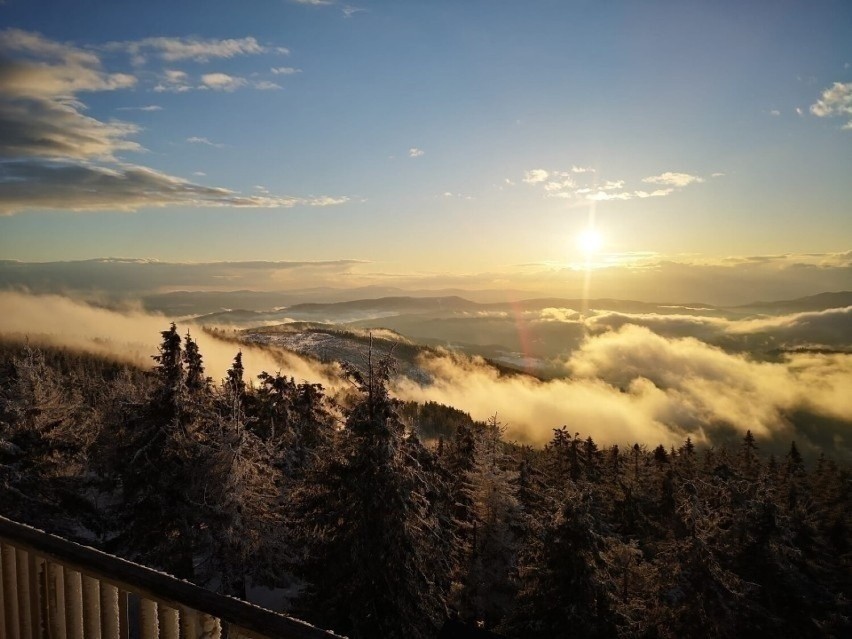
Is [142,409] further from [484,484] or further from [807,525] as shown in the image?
[807,525]

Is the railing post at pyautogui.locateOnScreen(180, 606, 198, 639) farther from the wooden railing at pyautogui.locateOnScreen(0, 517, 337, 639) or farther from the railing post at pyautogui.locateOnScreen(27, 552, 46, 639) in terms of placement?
the railing post at pyautogui.locateOnScreen(27, 552, 46, 639)

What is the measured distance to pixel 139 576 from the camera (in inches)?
142

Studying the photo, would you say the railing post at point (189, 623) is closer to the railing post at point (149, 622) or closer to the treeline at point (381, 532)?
the railing post at point (149, 622)

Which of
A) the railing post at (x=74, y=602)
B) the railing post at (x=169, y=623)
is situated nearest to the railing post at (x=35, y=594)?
the railing post at (x=74, y=602)

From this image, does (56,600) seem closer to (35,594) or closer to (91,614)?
(35,594)

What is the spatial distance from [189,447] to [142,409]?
117 inches

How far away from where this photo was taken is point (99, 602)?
400 cm

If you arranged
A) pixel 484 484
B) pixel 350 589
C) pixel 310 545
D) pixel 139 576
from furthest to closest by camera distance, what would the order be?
pixel 484 484 < pixel 310 545 < pixel 350 589 < pixel 139 576

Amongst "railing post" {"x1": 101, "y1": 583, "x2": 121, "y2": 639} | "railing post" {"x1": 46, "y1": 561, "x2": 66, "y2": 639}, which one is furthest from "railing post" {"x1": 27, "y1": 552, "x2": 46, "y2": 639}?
"railing post" {"x1": 101, "y1": 583, "x2": 121, "y2": 639}

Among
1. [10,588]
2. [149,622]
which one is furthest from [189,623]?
[10,588]

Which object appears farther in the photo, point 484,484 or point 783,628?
point 484,484

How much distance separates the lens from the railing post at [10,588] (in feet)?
14.4

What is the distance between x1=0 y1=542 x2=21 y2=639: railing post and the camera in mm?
4398

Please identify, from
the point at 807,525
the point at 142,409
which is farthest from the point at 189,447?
the point at 807,525
